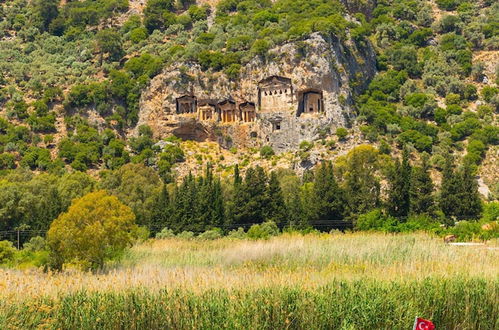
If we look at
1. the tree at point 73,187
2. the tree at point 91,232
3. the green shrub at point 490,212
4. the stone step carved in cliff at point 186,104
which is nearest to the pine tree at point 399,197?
the green shrub at point 490,212

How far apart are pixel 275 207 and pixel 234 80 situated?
35960mm

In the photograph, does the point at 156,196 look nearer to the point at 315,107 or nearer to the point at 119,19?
the point at 315,107

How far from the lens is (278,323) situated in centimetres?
1504

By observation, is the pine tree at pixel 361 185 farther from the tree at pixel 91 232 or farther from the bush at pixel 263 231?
the tree at pixel 91 232

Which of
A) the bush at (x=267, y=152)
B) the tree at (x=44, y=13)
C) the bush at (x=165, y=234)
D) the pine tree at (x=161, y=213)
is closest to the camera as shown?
the bush at (x=165, y=234)

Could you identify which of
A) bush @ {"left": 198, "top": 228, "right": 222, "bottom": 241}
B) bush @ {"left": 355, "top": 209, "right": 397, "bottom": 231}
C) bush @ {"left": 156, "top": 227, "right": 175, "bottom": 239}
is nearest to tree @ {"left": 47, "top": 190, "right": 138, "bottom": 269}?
bush @ {"left": 198, "top": 228, "right": 222, "bottom": 241}

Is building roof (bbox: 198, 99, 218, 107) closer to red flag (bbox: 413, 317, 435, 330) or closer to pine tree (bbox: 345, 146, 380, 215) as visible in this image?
pine tree (bbox: 345, 146, 380, 215)

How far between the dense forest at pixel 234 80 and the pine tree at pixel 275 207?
11 cm

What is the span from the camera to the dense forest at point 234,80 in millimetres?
48969

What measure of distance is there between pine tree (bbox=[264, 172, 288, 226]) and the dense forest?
11 centimetres

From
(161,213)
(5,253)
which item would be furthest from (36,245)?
(161,213)

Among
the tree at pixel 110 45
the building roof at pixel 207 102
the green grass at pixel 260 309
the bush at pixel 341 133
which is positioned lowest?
the green grass at pixel 260 309

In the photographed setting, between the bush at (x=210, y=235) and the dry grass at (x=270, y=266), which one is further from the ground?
the dry grass at (x=270, y=266)

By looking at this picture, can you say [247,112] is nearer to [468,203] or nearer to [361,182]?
[361,182]
